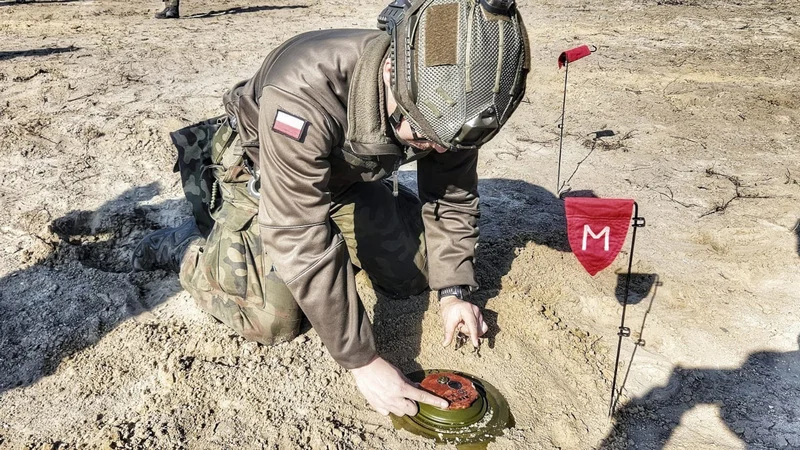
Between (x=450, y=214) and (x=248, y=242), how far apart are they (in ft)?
2.89

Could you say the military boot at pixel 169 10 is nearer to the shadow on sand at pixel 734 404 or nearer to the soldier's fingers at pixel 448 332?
the soldier's fingers at pixel 448 332

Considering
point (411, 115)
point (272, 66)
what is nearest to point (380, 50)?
point (411, 115)

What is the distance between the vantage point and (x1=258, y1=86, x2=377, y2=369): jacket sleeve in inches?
81.8

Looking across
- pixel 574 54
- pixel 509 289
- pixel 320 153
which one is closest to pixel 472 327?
pixel 509 289

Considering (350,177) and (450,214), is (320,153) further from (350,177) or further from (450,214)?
(450,214)

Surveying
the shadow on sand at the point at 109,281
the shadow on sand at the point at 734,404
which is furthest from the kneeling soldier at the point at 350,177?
the shadow on sand at the point at 734,404

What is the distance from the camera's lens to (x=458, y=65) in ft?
5.88

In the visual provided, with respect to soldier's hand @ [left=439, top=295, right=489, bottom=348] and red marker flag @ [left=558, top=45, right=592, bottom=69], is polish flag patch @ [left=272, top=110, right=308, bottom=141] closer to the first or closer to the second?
soldier's hand @ [left=439, top=295, right=489, bottom=348]

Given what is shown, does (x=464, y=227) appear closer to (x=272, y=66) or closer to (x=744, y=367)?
(x=272, y=66)

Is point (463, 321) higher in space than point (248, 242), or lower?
lower

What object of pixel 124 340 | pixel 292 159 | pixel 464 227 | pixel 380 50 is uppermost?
pixel 380 50

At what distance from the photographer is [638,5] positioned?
27.8 feet

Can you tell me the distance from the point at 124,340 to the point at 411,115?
5.61 ft

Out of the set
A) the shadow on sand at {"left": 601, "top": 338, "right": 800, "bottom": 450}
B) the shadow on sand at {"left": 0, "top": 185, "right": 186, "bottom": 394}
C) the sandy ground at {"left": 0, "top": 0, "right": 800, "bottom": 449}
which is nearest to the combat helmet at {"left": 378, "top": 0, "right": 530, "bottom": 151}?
the sandy ground at {"left": 0, "top": 0, "right": 800, "bottom": 449}
